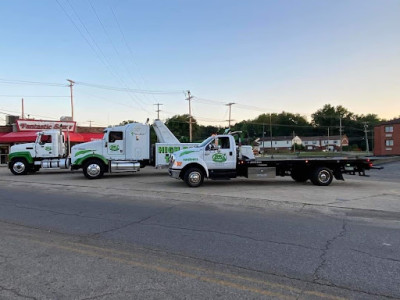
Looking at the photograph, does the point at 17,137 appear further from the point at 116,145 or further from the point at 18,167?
the point at 116,145

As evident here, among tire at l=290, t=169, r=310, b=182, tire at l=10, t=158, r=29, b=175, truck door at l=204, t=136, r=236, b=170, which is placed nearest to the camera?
truck door at l=204, t=136, r=236, b=170

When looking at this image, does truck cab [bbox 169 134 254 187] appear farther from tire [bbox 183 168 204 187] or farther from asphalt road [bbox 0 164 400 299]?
asphalt road [bbox 0 164 400 299]

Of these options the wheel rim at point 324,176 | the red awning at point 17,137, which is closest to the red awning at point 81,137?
the red awning at point 17,137

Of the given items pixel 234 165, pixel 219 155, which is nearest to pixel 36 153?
pixel 219 155

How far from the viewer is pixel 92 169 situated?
57.0 feet

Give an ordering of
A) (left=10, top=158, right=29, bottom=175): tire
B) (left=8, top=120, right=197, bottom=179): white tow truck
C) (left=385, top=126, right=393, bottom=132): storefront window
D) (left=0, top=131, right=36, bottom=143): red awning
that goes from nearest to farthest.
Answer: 1. (left=8, top=120, right=197, bottom=179): white tow truck
2. (left=10, top=158, right=29, bottom=175): tire
3. (left=0, top=131, right=36, bottom=143): red awning
4. (left=385, top=126, right=393, bottom=132): storefront window

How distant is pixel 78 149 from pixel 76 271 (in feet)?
46.8

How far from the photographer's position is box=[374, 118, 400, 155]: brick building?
61406mm

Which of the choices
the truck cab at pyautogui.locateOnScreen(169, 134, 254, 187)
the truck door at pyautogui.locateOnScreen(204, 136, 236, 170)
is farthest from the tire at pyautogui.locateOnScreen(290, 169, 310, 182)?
the truck door at pyautogui.locateOnScreen(204, 136, 236, 170)

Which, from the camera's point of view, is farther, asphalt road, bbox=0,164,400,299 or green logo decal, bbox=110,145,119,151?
green logo decal, bbox=110,145,119,151

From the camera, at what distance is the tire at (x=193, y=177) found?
44.3 ft

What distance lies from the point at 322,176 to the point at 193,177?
5.55 m

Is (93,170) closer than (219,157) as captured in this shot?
No

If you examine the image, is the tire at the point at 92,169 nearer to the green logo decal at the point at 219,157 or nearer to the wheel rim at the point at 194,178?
the wheel rim at the point at 194,178
